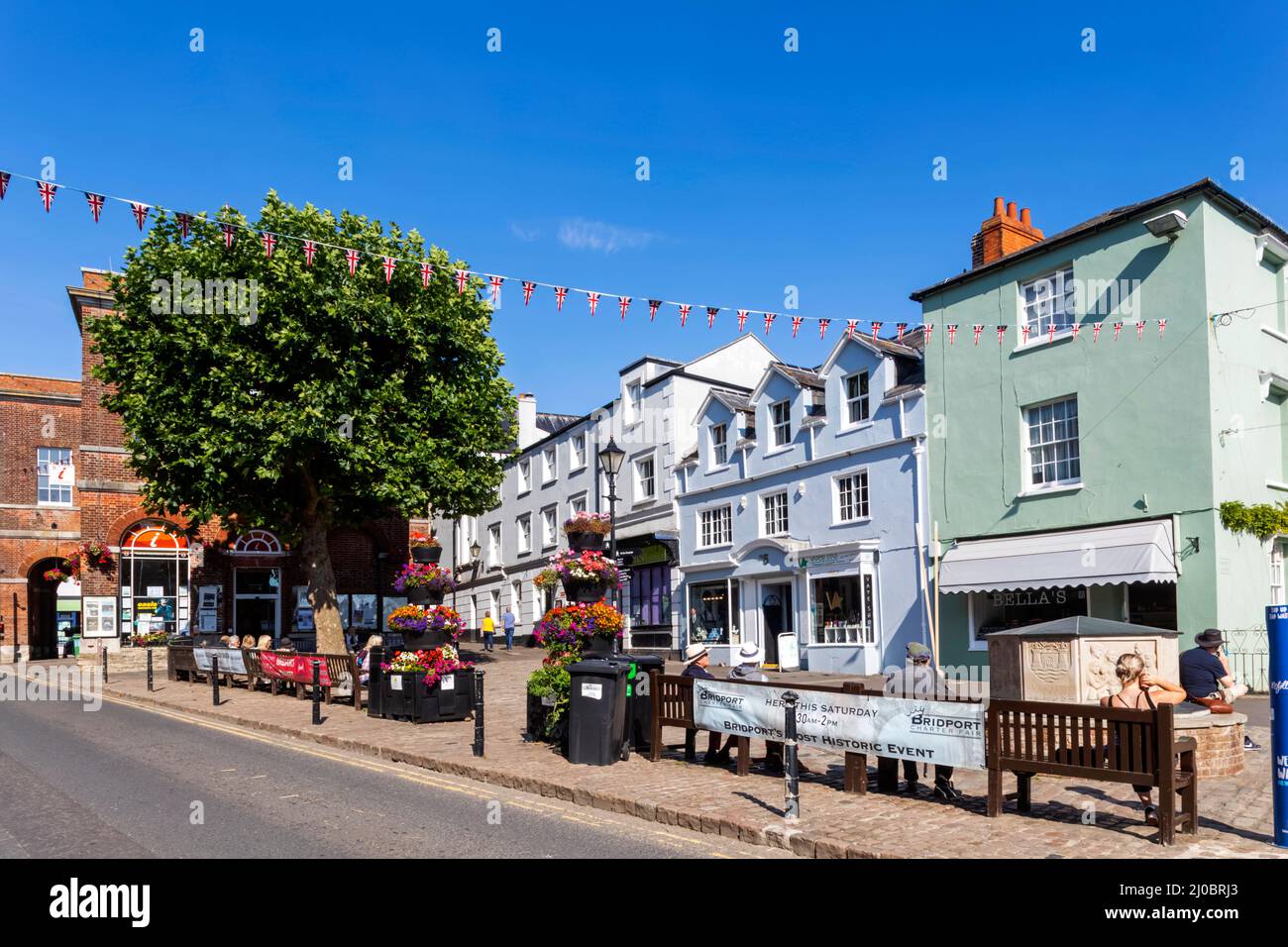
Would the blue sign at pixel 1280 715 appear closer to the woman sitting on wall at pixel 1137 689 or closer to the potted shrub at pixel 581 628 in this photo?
the woman sitting on wall at pixel 1137 689

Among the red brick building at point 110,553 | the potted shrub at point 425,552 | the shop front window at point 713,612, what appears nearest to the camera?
the potted shrub at point 425,552

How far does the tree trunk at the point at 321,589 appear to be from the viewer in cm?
2675

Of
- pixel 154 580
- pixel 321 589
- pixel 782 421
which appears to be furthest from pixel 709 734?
pixel 154 580

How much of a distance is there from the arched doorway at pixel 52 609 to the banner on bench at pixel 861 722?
35981 millimetres

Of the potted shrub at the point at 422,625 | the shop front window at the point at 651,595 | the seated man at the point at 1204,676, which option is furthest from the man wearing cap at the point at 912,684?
the shop front window at the point at 651,595

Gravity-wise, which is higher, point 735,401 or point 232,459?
point 735,401

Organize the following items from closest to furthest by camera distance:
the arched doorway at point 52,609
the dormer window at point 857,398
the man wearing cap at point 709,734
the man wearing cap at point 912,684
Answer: the man wearing cap at point 912,684, the man wearing cap at point 709,734, the dormer window at point 857,398, the arched doorway at point 52,609

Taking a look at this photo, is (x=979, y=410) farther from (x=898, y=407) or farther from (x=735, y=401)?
(x=735, y=401)

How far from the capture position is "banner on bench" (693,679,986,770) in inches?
343

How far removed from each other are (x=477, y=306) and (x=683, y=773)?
62.1ft

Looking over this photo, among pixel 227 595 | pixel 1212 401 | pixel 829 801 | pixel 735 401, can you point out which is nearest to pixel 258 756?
pixel 829 801

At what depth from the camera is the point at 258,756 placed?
13.1m

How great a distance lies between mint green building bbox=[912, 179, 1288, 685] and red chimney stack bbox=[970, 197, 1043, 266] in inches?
2.1

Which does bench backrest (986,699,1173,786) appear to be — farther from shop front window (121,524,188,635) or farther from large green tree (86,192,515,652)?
shop front window (121,524,188,635)
